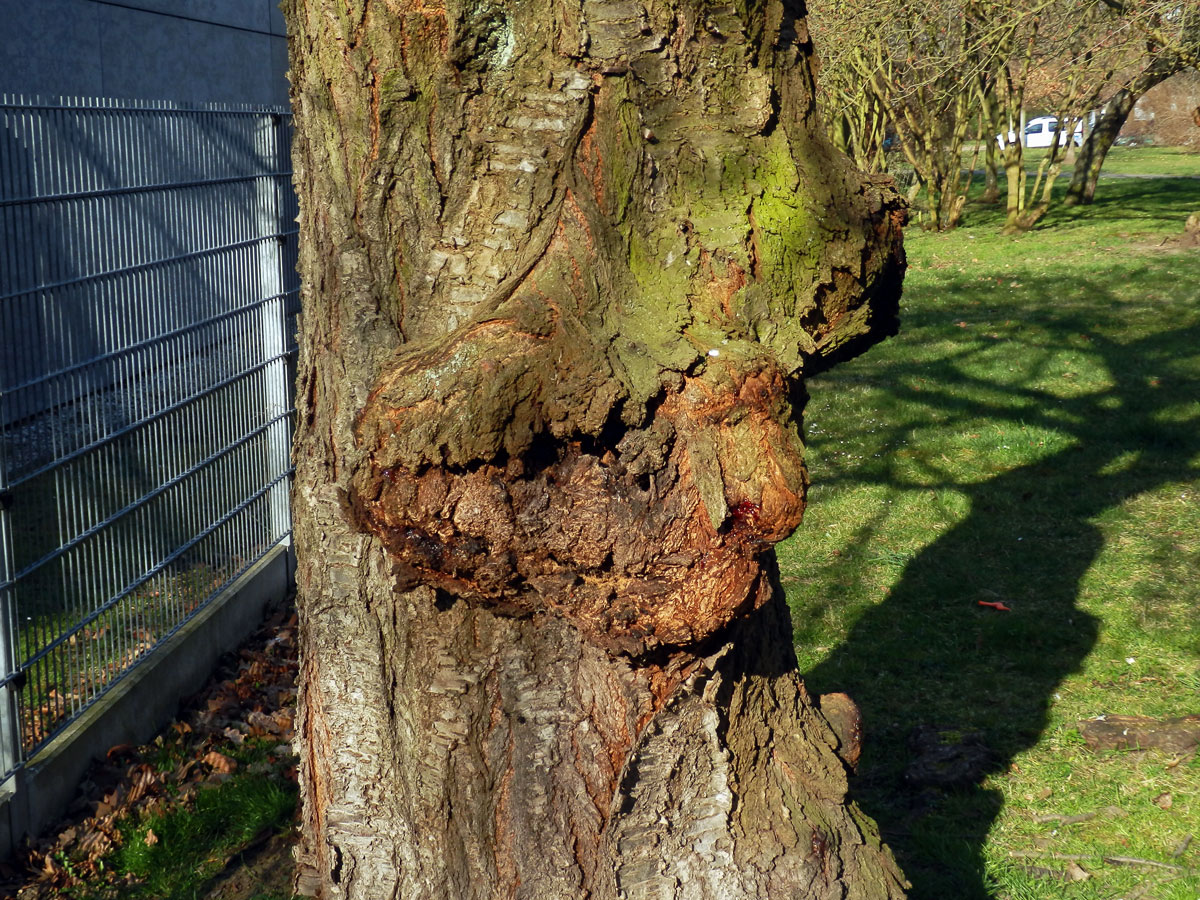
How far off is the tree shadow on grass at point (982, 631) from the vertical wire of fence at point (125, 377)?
286 cm

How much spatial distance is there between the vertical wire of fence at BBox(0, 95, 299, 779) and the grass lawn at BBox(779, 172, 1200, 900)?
2.85 metres

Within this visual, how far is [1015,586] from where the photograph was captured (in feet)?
18.9

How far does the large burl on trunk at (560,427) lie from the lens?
203 cm

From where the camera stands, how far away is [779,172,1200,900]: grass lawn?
3.85m

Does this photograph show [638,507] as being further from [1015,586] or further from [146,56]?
[146,56]

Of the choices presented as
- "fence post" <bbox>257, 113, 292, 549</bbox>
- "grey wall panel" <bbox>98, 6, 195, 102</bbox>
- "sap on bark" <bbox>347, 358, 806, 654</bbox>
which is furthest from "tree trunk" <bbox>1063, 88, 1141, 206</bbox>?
"sap on bark" <bbox>347, 358, 806, 654</bbox>

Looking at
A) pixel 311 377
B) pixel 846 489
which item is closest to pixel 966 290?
pixel 846 489

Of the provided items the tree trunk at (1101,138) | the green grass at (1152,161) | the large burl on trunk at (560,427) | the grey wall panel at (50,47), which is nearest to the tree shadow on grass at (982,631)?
the large burl on trunk at (560,427)

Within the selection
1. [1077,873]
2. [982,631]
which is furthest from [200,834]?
[982,631]

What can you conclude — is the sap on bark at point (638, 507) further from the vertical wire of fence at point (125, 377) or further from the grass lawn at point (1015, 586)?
the vertical wire of fence at point (125, 377)

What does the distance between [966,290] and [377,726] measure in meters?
13.1

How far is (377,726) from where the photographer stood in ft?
7.84

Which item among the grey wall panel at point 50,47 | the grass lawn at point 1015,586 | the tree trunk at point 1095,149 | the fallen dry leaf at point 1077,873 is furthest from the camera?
the tree trunk at point 1095,149

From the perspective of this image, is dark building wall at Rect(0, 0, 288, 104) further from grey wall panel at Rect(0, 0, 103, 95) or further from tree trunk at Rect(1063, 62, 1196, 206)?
tree trunk at Rect(1063, 62, 1196, 206)
